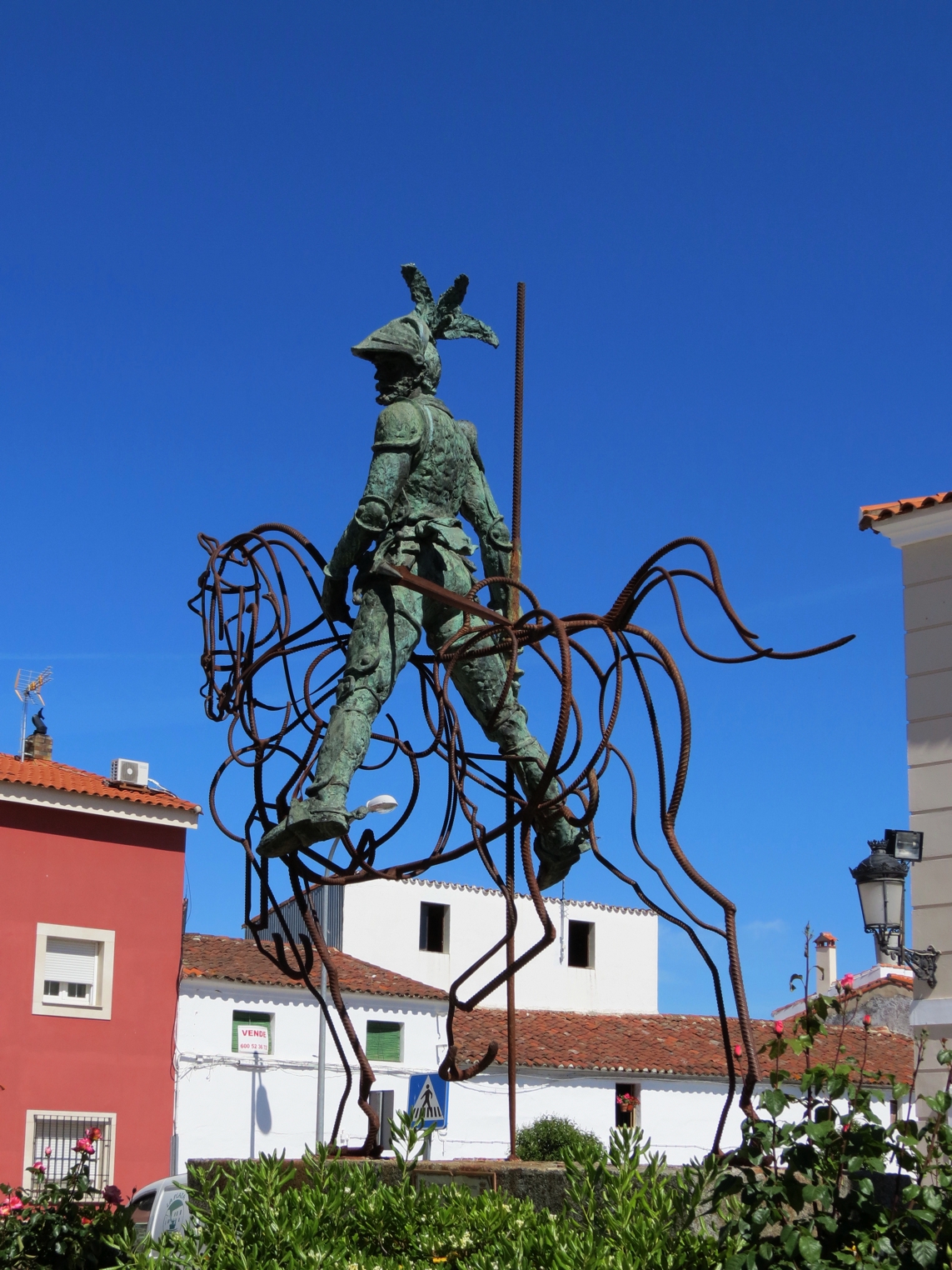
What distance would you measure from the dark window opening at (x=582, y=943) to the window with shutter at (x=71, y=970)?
62.1ft

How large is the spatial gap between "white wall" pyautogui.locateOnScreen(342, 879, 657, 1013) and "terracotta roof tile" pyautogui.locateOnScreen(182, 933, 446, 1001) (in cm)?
402

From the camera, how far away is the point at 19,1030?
23.4m

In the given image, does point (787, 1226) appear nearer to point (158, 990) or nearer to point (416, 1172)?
point (416, 1172)

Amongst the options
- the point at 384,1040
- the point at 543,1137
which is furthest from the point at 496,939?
the point at 543,1137

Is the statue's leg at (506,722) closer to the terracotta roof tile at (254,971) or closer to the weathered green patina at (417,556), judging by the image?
the weathered green patina at (417,556)

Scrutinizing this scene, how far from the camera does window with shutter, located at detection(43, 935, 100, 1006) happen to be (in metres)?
24.0

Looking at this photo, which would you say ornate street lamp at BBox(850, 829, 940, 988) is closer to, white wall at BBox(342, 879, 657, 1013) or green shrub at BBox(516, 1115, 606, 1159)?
green shrub at BBox(516, 1115, 606, 1159)

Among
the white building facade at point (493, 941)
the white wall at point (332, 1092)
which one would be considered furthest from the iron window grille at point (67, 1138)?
the white building facade at point (493, 941)

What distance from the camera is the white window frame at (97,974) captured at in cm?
2375

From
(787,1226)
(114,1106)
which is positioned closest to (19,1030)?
(114,1106)

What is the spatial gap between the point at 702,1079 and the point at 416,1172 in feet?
92.4

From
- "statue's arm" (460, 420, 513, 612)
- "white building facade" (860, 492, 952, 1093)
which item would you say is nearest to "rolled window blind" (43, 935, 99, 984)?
"white building facade" (860, 492, 952, 1093)

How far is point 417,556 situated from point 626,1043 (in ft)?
94.9

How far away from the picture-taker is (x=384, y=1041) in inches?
1198
